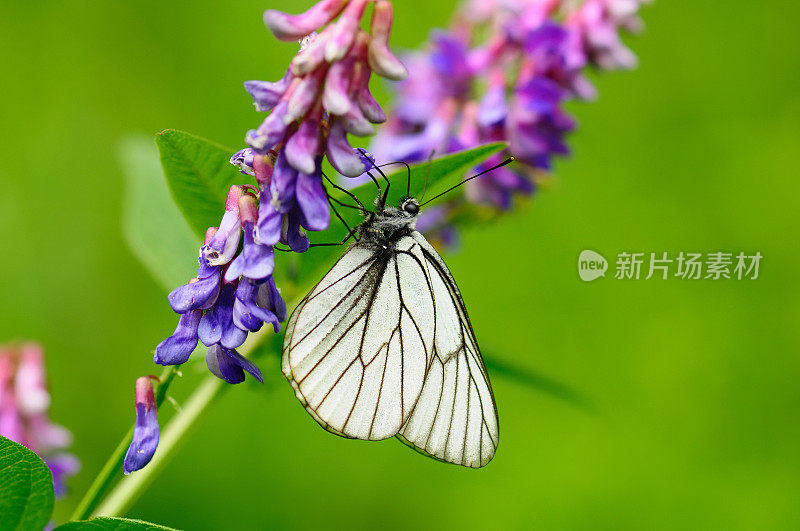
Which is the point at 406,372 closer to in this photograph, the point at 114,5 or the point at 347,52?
the point at 347,52

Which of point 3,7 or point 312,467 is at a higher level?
point 3,7

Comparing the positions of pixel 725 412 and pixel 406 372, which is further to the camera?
pixel 725 412

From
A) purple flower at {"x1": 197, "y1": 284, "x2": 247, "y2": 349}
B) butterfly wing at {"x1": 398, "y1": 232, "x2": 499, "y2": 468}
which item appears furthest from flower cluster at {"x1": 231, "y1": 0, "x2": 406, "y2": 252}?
butterfly wing at {"x1": 398, "y1": 232, "x2": 499, "y2": 468}

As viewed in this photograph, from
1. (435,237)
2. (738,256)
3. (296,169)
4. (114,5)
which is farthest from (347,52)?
(114,5)

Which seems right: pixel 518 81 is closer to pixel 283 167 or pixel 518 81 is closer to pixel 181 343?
pixel 283 167

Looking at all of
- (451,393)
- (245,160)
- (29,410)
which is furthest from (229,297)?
(29,410)

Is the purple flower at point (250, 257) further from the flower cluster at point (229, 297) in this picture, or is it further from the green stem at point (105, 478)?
the green stem at point (105, 478)
